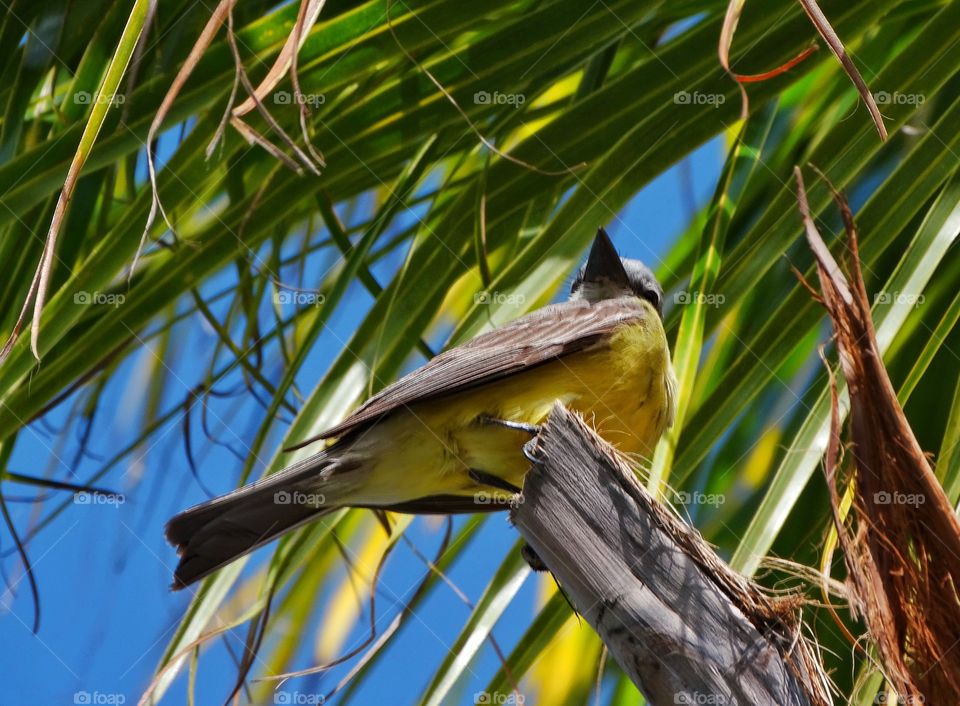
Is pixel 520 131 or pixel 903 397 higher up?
pixel 520 131

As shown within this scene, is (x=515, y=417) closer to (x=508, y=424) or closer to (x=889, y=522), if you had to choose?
(x=508, y=424)

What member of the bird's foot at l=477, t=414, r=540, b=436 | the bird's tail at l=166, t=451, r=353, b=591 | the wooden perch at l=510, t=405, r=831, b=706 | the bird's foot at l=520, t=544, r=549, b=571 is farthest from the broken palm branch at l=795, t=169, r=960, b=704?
the bird's tail at l=166, t=451, r=353, b=591

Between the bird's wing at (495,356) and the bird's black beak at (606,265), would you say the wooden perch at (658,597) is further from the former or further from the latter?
the bird's black beak at (606,265)

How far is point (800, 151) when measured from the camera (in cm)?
308

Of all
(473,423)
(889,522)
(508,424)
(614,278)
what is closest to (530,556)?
(508,424)

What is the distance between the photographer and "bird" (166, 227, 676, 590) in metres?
3.32

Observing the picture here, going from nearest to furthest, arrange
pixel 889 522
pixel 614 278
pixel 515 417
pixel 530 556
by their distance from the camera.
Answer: pixel 889 522 < pixel 530 556 < pixel 515 417 < pixel 614 278

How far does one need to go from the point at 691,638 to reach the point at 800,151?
5.55 feet

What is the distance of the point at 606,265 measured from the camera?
13.9ft

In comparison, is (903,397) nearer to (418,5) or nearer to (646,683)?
(646,683)

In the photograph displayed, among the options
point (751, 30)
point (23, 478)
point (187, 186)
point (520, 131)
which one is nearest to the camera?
point (187, 186)

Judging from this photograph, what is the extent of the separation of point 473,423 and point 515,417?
0.44ft

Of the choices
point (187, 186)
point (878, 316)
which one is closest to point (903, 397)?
point (878, 316)

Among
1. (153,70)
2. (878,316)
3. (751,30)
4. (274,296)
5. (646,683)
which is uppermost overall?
(153,70)
